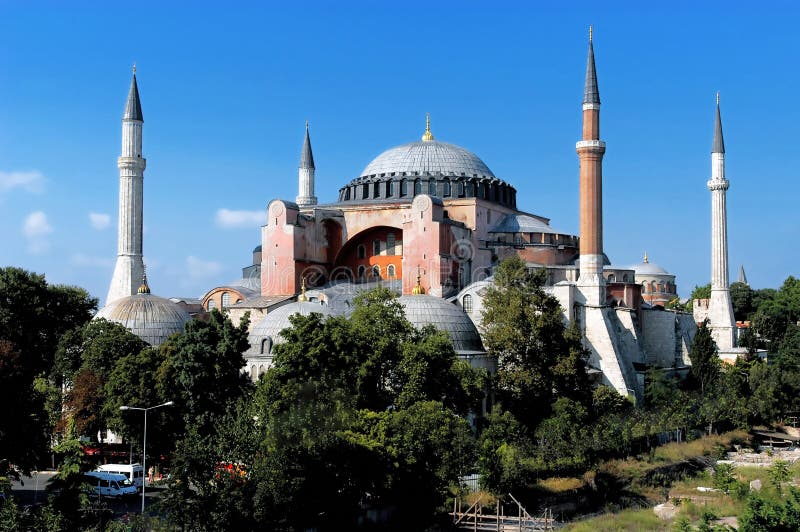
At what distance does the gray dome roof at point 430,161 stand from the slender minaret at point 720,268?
1044cm

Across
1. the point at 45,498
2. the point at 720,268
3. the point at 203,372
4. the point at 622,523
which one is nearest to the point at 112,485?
the point at 45,498

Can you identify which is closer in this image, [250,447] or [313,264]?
[250,447]

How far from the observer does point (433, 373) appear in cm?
2233

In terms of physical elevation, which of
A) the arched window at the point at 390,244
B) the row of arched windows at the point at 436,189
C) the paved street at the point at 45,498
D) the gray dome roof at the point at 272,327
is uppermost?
the row of arched windows at the point at 436,189

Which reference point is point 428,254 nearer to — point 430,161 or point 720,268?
point 430,161

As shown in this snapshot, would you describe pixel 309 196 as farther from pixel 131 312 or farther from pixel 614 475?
pixel 614 475

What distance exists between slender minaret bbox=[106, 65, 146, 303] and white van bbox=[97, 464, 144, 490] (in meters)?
12.1

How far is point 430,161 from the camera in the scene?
38250mm

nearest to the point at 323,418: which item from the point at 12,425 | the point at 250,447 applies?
the point at 250,447

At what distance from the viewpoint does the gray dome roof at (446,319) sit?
2692cm

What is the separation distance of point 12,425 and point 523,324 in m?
12.4

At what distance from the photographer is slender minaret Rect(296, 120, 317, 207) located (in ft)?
144

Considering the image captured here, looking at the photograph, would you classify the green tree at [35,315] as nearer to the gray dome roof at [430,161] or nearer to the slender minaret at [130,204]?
the slender minaret at [130,204]

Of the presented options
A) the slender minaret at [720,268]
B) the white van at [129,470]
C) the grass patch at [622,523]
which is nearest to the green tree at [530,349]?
the grass patch at [622,523]
